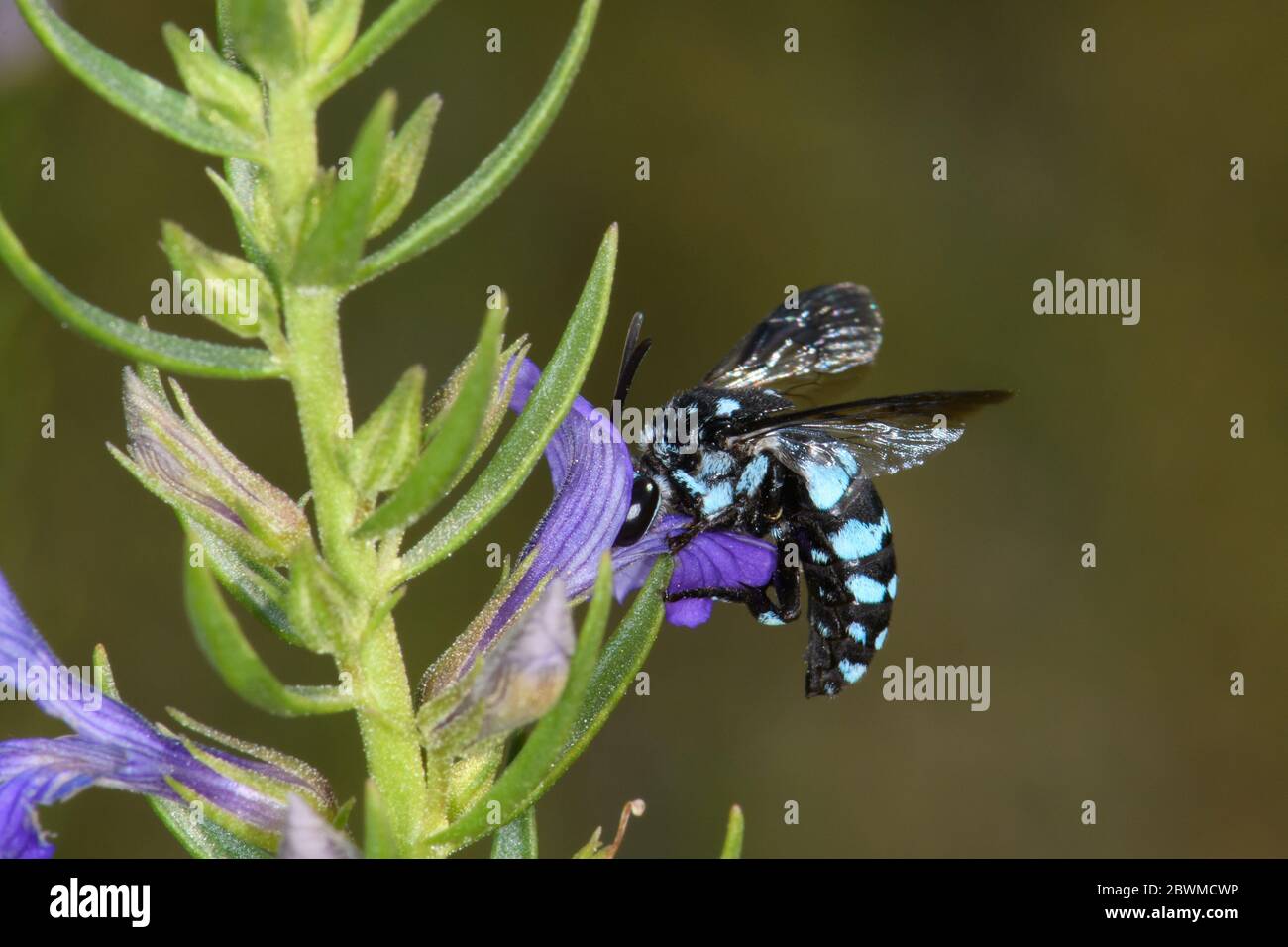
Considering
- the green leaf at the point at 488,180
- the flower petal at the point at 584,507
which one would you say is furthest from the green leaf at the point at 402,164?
the flower petal at the point at 584,507

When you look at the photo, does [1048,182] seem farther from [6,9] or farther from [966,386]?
[6,9]

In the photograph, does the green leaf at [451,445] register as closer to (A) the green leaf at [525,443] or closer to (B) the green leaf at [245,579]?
(A) the green leaf at [525,443]

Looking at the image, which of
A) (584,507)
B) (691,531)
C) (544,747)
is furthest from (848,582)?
(544,747)

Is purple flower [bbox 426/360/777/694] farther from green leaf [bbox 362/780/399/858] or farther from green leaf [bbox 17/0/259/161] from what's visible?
green leaf [bbox 17/0/259/161]

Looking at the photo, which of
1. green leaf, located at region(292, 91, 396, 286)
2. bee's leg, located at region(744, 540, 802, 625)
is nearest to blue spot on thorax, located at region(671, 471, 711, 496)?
bee's leg, located at region(744, 540, 802, 625)

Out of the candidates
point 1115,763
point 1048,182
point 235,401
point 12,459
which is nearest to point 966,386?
point 1048,182

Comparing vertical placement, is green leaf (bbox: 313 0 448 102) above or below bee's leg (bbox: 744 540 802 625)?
above
